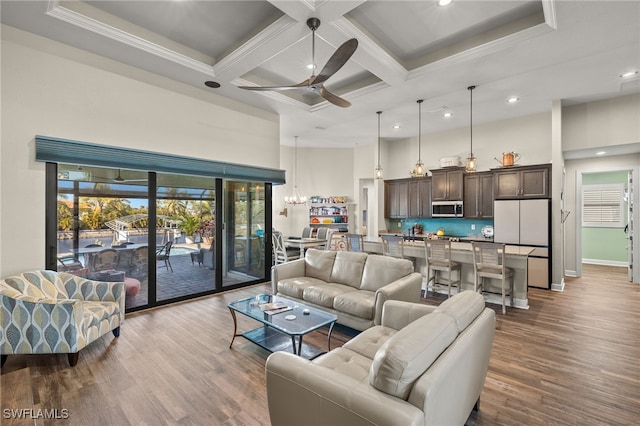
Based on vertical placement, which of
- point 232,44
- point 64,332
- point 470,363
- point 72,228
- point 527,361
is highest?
point 232,44

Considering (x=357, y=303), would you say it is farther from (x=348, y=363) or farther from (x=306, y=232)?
(x=306, y=232)

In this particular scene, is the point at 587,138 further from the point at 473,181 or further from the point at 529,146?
the point at 473,181

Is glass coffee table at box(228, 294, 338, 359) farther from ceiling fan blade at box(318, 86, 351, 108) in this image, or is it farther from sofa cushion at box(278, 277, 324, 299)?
ceiling fan blade at box(318, 86, 351, 108)

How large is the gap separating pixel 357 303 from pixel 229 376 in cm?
144

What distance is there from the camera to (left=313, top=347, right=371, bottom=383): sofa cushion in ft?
5.82

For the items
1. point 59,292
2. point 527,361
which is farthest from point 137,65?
point 527,361

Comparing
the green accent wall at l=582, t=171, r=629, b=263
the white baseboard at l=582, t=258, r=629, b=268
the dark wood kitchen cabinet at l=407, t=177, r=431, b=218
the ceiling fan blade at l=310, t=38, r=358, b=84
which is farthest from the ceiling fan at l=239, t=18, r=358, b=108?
the white baseboard at l=582, t=258, r=629, b=268

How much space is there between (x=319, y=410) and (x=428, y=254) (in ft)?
13.0

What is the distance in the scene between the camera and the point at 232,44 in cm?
379

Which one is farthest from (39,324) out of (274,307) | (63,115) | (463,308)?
(463,308)

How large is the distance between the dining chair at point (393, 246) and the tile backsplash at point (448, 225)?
2.72 meters

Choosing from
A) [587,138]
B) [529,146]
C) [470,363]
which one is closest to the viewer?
[470,363]

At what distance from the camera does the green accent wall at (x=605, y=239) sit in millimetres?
7266

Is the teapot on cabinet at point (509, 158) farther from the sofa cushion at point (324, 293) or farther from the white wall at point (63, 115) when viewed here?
the white wall at point (63, 115)
